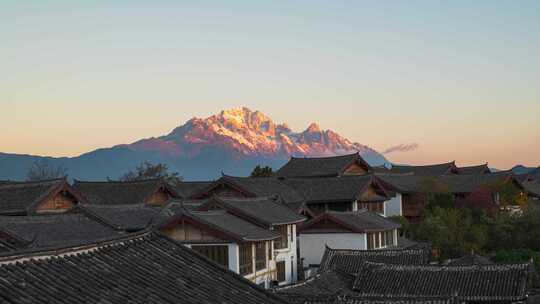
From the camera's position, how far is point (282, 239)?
42.8 metres

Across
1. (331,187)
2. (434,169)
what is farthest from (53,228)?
(434,169)

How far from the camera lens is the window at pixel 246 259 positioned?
3616 centimetres

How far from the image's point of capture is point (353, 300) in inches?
1036

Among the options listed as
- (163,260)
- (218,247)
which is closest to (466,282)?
(218,247)

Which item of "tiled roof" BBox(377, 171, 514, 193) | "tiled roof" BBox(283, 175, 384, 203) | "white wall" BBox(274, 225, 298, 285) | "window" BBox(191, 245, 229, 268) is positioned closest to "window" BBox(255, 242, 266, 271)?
"white wall" BBox(274, 225, 298, 285)

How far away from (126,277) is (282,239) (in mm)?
32248

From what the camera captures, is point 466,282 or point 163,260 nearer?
point 163,260

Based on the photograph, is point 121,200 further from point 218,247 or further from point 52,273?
point 52,273

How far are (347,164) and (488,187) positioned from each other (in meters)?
11.3

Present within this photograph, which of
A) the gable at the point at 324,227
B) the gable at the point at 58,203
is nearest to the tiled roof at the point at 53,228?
the gable at the point at 58,203

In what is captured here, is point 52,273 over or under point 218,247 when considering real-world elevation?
over

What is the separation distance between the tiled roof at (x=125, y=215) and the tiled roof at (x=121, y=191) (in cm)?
828

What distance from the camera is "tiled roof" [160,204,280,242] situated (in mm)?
35562

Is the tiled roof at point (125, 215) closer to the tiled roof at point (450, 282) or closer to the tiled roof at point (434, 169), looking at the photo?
the tiled roof at point (450, 282)
